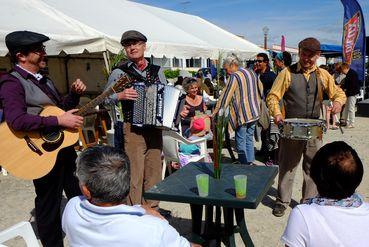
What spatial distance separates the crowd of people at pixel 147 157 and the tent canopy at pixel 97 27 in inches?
72.5

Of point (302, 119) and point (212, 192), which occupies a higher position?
point (302, 119)

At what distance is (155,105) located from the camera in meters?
3.33

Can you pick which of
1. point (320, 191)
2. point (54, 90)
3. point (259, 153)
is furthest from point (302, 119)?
point (259, 153)

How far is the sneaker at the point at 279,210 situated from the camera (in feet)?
12.7

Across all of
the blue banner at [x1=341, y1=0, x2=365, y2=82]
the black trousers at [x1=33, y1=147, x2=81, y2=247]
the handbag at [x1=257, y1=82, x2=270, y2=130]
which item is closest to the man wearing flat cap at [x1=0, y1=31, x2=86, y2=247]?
the black trousers at [x1=33, y1=147, x2=81, y2=247]

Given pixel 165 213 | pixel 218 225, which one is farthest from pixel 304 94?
pixel 165 213

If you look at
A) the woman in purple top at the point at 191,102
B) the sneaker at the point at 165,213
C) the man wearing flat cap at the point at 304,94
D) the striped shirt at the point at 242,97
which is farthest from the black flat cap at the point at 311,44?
the woman in purple top at the point at 191,102

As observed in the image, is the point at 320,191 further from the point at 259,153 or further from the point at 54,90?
the point at 259,153

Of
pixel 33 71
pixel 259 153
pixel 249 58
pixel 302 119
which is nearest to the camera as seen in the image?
pixel 33 71

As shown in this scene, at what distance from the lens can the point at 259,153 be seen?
6.54 meters

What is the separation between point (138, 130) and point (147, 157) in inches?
11.5

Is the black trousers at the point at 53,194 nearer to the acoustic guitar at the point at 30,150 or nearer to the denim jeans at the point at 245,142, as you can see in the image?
the acoustic guitar at the point at 30,150

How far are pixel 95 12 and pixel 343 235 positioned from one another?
7894 millimetres

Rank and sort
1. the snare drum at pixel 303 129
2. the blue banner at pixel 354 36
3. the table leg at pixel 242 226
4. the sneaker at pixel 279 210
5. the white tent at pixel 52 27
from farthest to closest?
the blue banner at pixel 354 36
the white tent at pixel 52 27
the sneaker at pixel 279 210
the snare drum at pixel 303 129
the table leg at pixel 242 226
